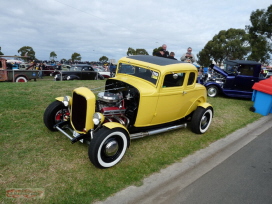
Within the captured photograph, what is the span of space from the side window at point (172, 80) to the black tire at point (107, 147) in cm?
141

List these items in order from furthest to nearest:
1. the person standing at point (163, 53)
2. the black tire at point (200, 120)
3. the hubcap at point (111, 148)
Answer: the person standing at point (163, 53), the black tire at point (200, 120), the hubcap at point (111, 148)

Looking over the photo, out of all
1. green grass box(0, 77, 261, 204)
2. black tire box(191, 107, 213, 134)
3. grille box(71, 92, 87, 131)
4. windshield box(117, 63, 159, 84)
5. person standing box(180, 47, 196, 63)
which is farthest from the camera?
person standing box(180, 47, 196, 63)

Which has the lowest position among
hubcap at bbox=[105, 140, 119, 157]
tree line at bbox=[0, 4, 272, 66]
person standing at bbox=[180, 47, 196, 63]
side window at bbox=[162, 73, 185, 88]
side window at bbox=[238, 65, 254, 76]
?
hubcap at bbox=[105, 140, 119, 157]

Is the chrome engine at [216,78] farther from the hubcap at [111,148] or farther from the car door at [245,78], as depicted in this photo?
the hubcap at [111,148]

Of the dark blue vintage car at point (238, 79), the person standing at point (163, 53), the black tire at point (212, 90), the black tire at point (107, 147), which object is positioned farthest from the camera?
the black tire at point (212, 90)

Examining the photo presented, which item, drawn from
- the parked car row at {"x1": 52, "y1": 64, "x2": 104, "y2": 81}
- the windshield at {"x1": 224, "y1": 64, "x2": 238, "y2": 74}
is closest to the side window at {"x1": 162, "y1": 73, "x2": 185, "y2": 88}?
the windshield at {"x1": 224, "y1": 64, "x2": 238, "y2": 74}

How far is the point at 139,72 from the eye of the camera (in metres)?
4.16

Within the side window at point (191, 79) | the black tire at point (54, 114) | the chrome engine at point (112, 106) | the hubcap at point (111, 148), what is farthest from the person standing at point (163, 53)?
the hubcap at point (111, 148)

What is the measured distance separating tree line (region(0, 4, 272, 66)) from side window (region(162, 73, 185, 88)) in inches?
298

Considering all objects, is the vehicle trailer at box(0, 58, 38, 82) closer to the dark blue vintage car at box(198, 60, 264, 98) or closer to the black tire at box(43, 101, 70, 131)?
the black tire at box(43, 101, 70, 131)

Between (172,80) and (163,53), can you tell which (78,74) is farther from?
(172,80)

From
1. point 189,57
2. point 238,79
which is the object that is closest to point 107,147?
point 189,57

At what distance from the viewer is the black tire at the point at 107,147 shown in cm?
291

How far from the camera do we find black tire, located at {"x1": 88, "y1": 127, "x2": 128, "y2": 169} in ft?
9.54
